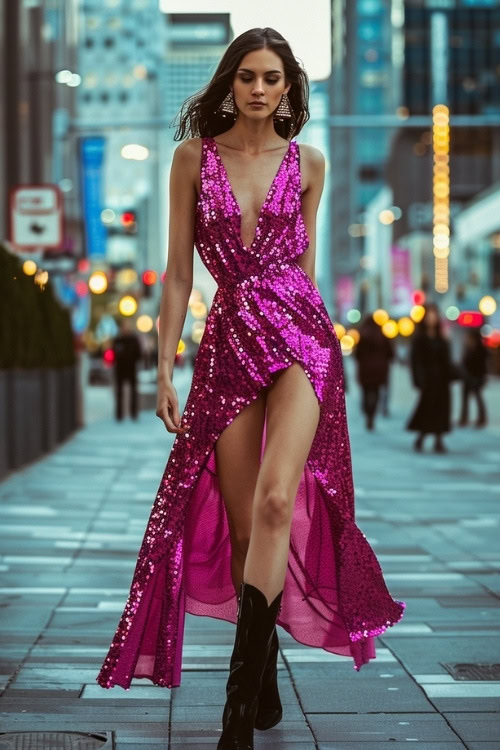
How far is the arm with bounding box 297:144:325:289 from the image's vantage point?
13.5 ft

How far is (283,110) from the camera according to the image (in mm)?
4230

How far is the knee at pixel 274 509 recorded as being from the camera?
12.1 feet

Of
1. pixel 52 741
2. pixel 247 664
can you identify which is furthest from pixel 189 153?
pixel 52 741

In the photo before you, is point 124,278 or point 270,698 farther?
point 124,278

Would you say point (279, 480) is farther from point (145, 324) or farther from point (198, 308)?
point (198, 308)

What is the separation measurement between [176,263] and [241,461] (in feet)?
2.11

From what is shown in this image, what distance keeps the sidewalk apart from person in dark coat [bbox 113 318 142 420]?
13065 millimetres

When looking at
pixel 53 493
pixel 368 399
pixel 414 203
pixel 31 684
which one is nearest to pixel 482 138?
pixel 414 203

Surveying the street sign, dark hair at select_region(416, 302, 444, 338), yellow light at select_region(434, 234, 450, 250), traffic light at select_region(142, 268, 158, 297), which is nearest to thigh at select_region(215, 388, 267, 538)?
the street sign

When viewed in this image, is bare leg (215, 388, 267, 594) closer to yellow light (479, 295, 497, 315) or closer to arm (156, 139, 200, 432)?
arm (156, 139, 200, 432)

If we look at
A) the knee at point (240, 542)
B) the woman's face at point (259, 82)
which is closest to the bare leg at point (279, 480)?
the knee at point (240, 542)

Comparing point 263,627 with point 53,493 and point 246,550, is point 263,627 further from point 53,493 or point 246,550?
point 53,493

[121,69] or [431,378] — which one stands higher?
[121,69]

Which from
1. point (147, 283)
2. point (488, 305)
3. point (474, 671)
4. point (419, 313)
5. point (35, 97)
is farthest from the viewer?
point (488, 305)
